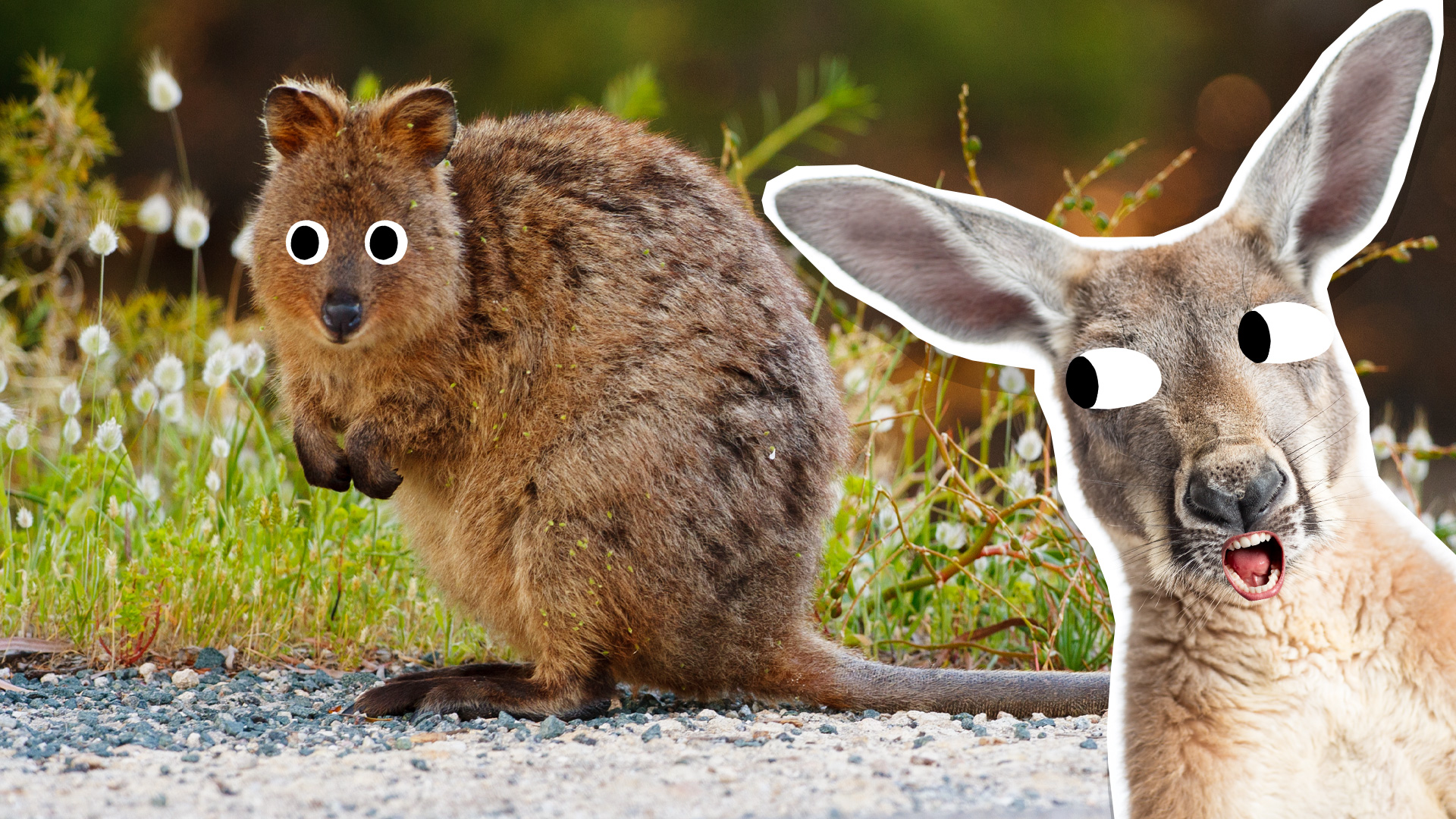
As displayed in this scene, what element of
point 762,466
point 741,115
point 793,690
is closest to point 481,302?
point 762,466

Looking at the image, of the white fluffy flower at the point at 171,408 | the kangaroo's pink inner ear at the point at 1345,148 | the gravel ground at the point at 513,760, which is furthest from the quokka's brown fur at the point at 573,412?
the kangaroo's pink inner ear at the point at 1345,148

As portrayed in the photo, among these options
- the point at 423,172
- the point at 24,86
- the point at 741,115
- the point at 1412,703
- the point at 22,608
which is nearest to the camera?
the point at 1412,703

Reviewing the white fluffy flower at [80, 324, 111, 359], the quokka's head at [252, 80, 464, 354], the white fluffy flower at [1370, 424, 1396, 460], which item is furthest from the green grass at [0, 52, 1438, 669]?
the quokka's head at [252, 80, 464, 354]

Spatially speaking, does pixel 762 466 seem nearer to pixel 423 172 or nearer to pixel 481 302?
pixel 481 302

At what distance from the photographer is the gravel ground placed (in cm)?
207

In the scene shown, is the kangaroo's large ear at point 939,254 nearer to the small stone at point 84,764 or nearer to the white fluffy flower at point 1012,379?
the white fluffy flower at point 1012,379

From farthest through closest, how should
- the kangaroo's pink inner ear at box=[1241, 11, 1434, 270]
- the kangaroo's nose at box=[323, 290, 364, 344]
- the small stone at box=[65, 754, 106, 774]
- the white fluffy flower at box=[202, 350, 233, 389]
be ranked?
the white fluffy flower at box=[202, 350, 233, 389] < the kangaroo's nose at box=[323, 290, 364, 344] < the small stone at box=[65, 754, 106, 774] < the kangaroo's pink inner ear at box=[1241, 11, 1434, 270]

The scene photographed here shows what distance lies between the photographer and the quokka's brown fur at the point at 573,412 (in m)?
2.87

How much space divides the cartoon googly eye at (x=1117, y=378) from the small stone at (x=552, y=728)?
1.44 meters

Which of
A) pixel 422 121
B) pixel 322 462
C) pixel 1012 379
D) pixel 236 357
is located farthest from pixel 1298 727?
pixel 236 357

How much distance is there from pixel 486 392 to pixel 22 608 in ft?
5.14

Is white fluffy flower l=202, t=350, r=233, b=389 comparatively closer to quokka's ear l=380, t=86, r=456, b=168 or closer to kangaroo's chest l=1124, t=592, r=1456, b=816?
quokka's ear l=380, t=86, r=456, b=168

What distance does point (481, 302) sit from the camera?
9.89ft

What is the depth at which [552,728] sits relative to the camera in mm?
2793
